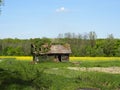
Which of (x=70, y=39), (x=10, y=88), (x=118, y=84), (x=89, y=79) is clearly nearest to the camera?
(x=10, y=88)

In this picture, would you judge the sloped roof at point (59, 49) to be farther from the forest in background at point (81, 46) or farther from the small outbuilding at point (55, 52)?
the forest in background at point (81, 46)

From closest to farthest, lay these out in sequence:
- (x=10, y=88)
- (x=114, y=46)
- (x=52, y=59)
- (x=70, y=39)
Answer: (x=10, y=88)
(x=52, y=59)
(x=114, y=46)
(x=70, y=39)

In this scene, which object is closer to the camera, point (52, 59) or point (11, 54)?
point (52, 59)

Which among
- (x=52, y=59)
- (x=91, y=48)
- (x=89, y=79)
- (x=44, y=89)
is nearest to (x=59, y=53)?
(x=52, y=59)

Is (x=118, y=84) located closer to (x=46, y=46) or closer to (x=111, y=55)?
(x=46, y=46)

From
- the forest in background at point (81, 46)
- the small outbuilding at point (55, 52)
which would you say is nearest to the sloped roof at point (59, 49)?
the small outbuilding at point (55, 52)

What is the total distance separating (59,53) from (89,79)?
141 ft

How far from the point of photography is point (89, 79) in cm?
2709

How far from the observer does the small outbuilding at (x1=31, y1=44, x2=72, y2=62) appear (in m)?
68.9

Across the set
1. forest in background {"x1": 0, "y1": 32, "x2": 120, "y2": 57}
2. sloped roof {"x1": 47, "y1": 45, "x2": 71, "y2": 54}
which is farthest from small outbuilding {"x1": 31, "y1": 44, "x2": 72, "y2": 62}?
forest in background {"x1": 0, "y1": 32, "x2": 120, "y2": 57}

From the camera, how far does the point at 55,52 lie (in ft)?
230

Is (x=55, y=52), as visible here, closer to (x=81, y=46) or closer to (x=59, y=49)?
(x=59, y=49)

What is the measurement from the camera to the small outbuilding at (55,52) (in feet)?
226

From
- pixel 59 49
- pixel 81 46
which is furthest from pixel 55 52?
pixel 81 46
